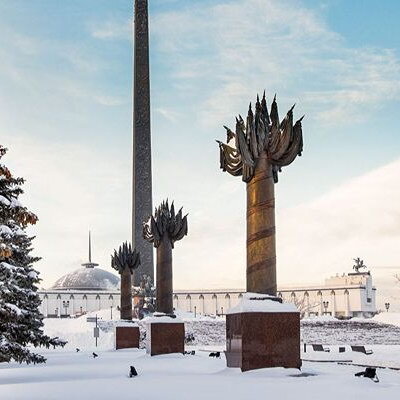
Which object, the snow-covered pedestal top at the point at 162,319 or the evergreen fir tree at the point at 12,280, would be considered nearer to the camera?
the evergreen fir tree at the point at 12,280

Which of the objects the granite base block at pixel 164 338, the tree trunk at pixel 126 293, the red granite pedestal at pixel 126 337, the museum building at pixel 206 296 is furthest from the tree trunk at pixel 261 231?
the museum building at pixel 206 296

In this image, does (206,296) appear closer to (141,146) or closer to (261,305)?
(141,146)

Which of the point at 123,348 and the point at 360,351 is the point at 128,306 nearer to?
the point at 123,348

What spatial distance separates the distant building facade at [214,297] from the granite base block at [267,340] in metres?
120

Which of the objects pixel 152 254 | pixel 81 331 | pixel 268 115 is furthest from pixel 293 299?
pixel 268 115

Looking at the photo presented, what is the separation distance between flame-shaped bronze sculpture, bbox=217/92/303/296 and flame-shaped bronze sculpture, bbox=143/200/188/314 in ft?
31.9

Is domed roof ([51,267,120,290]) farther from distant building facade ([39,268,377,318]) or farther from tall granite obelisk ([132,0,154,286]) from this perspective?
tall granite obelisk ([132,0,154,286])

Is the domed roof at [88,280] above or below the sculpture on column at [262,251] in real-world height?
above

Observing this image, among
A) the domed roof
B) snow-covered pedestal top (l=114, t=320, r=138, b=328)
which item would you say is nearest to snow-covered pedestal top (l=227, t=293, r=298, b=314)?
snow-covered pedestal top (l=114, t=320, r=138, b=328)

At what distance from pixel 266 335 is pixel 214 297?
13665 cm

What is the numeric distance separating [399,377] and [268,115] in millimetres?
7009

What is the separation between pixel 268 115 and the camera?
696 inches

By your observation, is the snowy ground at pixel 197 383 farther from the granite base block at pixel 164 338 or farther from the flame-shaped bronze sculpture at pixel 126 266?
the flame-shaped bronze sculpture at pixel 126 266

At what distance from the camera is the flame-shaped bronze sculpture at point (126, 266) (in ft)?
125
